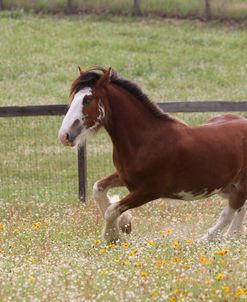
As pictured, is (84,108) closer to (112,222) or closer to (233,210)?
(112,222)

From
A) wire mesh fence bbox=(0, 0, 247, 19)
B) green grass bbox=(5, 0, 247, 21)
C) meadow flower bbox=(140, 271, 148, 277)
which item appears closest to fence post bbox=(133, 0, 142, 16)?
wire mesh fence bbox=(0, 0, 247, 19)

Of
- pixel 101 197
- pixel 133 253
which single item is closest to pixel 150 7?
pixel 101 197

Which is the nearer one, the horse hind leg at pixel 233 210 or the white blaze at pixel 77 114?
the white blaze at pixel 77 114

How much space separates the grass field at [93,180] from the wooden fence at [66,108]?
1.28 ft

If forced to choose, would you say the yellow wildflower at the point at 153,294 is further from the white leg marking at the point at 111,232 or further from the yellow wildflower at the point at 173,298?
the white leg marking at the point at 111,232

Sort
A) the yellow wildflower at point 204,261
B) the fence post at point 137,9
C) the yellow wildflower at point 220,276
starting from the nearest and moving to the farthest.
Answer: the yellow wildflower at point 220,276 → the yellow wildflower at point 204,261 → the fence post at point 137,9

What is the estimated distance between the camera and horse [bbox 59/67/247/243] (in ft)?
33.7

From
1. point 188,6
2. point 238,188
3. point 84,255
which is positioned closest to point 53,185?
point 238,188

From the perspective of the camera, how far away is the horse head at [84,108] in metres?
10.0

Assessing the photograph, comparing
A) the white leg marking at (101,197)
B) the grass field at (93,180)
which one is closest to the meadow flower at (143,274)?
the grass field at (93,180)

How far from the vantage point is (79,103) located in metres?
10.2

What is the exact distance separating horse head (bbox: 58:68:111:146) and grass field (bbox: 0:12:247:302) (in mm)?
1064

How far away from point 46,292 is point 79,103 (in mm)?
3103

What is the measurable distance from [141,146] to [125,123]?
279mm
